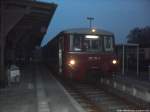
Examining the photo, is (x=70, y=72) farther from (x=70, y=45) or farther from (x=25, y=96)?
(x=25, y=96)

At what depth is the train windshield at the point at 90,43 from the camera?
2058 cm

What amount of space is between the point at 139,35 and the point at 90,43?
249 ft

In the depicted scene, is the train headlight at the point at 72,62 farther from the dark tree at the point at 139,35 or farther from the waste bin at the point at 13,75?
the dark tree at the point at 139,35

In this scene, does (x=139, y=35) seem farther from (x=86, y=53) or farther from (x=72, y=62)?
(x=72, y=62)

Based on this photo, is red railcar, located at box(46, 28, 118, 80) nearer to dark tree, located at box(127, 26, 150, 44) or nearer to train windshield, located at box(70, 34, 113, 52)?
train windshield, located at box(70, 34, 113, 52)

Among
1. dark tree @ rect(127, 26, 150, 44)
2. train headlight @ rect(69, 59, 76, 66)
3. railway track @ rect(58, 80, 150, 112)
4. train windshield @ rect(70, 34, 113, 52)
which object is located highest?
dark tree @ rect(127, 26, 150, 44)

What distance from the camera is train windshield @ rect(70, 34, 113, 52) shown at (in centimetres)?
2058

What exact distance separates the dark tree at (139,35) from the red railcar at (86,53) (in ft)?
227

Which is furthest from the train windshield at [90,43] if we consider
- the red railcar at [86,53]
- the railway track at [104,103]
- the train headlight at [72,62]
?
the railway track at [104,103]

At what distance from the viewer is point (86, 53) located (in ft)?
67.2

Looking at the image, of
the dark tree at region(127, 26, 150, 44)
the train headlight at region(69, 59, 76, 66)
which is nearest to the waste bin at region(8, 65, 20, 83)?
the train headlight at region(69, 59, 76, 66)

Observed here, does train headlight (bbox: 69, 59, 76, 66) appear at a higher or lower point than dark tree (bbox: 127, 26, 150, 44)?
lower

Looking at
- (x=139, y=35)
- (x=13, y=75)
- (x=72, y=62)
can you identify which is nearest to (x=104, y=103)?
(x=72, y=62)

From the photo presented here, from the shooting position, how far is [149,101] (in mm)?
13328
